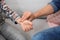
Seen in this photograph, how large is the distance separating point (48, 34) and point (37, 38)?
57mm

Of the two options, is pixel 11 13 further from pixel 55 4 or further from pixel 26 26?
pixel 55 4

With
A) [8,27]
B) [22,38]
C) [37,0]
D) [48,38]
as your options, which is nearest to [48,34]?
[48,38]

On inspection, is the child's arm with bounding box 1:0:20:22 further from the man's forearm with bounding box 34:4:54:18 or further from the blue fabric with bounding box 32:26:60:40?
the blue fabric with bounding box 32:26:60:40

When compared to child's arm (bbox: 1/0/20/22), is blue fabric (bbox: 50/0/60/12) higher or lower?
higher

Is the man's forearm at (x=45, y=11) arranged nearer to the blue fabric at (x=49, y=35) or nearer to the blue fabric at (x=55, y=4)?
the blue fabric at (x=55, y=4)

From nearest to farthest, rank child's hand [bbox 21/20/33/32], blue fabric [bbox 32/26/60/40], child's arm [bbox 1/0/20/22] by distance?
blue fabric [bbox 32/26/60/40] → child's hand [bbox 21/20/33/32] → child's arm [bbox 1/0/20/22]

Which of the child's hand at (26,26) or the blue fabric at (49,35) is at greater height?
the child's hand at (26,26)

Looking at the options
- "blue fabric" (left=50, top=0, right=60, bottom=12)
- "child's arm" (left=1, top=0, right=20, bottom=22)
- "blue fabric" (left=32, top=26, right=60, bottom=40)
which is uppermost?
"blue fabric" (left=50, top=0, right=60, bottom=12)

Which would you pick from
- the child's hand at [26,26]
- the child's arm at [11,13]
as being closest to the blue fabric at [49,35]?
the child's hand at [26,26]

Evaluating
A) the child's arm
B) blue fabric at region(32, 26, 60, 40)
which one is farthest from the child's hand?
blue fabric at region(32, 26, 60, 40)

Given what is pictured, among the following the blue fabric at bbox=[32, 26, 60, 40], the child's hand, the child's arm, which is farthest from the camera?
the child's arm

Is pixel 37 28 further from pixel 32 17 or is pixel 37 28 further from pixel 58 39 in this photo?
pixel 58 39

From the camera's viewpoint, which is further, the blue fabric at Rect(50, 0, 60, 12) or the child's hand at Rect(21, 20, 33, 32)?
the blue fabric at Rect(50, 0, 60, 12)

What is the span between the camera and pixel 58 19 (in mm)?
1143
